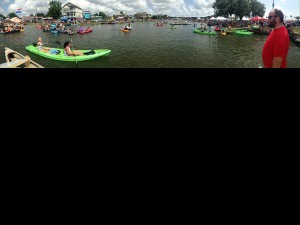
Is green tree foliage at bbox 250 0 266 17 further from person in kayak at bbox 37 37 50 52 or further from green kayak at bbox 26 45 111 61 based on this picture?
person in kayak at bbox 37 37 50 52

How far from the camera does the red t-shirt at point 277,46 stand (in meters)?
1.83

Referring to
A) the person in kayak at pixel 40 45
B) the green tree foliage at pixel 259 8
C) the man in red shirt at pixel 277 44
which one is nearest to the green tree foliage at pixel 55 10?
the green tree foliage at pixel 259 8

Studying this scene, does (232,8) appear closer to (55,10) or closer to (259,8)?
(259,8)

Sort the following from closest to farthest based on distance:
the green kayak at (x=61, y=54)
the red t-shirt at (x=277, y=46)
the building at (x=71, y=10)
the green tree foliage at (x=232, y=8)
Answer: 1. the red t-shirt at (x=277, y=46)
2. the building at (x=71, y=10)
3. the green tree foliage at (x=232, y=8)
4. the green kayak at (x=61, y=54)

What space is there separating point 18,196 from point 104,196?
1.18 ft

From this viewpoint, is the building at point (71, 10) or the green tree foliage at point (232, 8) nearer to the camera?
the building at point (71, 10)

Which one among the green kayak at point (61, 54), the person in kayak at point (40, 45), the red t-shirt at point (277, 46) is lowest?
the red t-shirt at point (277, 46)

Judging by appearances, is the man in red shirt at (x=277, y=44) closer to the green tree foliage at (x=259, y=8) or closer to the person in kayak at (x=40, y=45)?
the green tree foliage at (x=259, y=8)

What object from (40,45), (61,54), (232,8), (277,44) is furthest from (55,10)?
(40,45)

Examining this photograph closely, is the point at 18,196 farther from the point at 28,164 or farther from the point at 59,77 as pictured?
the point at 59,77

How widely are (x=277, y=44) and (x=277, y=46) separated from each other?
3 cm

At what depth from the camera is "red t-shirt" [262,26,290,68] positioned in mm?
1832

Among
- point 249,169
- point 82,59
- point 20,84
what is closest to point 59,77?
point 20,84

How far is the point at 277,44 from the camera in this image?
73.9 inches
